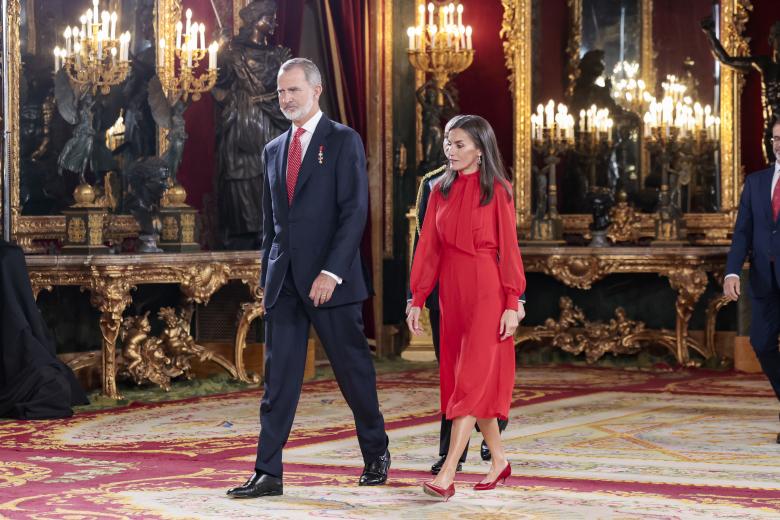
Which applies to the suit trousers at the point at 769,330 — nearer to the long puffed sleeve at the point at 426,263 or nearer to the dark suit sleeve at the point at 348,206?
the long puffed sleeve at the point at 426,263

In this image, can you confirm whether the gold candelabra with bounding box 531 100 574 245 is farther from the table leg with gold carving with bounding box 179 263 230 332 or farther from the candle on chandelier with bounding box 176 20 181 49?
the candle on chandelier with bounding box 176 20 181 49

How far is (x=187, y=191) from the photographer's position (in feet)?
32.0

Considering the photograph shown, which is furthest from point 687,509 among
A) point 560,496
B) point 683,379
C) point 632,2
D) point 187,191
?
point 632,2

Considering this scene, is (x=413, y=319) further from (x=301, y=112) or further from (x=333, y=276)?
(x=301, y=112)

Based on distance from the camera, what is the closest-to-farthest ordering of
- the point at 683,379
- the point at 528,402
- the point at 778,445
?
the point at 778,445, the point at 528,402, the point at 683,379

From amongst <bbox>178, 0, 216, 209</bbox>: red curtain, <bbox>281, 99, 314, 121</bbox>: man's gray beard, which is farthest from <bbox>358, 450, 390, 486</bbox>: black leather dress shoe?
<bbox>178, 0, 216, 209</bbox>: red curtain

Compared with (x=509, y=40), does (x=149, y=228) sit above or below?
below

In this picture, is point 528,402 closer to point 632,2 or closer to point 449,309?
point 449,309

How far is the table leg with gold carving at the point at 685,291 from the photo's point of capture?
1000cm

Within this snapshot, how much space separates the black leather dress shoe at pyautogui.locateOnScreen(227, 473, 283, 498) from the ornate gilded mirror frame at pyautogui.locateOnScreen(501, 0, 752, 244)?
618cm

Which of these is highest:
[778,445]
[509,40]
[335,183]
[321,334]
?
[509,40]

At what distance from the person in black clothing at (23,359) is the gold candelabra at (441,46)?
4.00 metres

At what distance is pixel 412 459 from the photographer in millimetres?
5965

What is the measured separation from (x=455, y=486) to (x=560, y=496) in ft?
1.33
